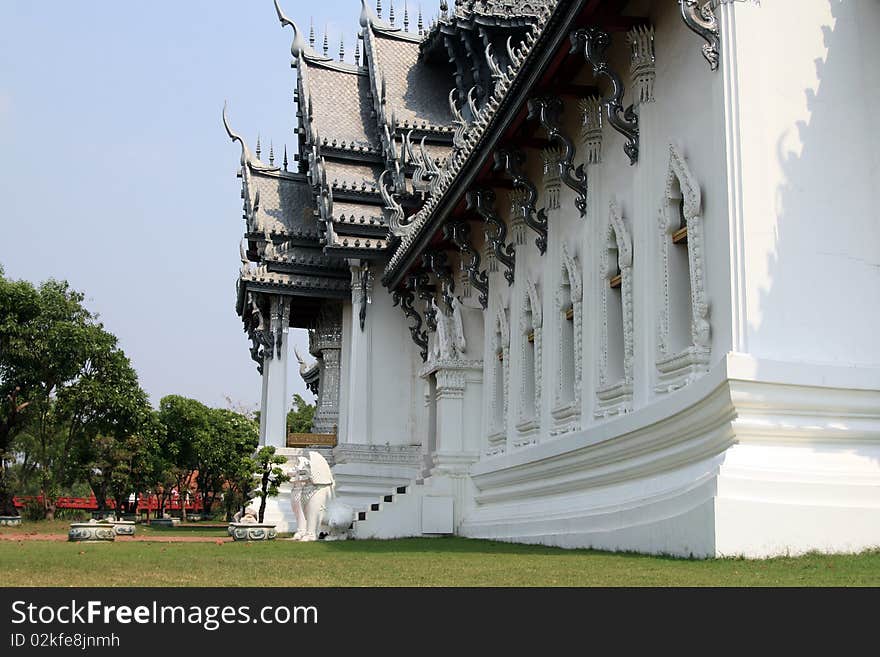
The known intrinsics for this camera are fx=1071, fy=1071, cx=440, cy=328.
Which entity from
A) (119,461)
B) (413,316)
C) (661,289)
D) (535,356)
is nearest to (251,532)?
(535,356)

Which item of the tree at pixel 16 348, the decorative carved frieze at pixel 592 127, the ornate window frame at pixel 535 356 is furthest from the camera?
the tree at pixel 16 348

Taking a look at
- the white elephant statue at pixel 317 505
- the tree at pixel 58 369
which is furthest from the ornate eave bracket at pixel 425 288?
the tree at pixel 58 369

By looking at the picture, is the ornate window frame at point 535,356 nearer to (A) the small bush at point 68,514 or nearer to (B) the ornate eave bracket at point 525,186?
(B) the ornate eave bracket at point 525,186

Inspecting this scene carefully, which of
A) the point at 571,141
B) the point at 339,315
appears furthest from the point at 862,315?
the point at 339,315

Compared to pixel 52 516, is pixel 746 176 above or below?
above

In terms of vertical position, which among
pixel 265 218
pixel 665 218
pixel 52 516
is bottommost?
pixel 52 516

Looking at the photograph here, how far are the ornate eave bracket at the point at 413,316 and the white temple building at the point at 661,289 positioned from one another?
1.05 meters

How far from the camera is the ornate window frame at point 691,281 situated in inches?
346

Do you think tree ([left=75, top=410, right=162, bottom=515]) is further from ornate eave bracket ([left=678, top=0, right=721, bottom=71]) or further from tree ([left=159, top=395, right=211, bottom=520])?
ornate eave bracket ([left=678, top=0, right=721, bottom=71])

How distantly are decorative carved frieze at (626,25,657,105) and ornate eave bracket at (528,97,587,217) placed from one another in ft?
4.71

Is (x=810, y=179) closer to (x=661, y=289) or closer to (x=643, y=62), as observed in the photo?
(x=661, y=289)

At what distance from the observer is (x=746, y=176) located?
27.7ft

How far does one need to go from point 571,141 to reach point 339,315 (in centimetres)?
1416
